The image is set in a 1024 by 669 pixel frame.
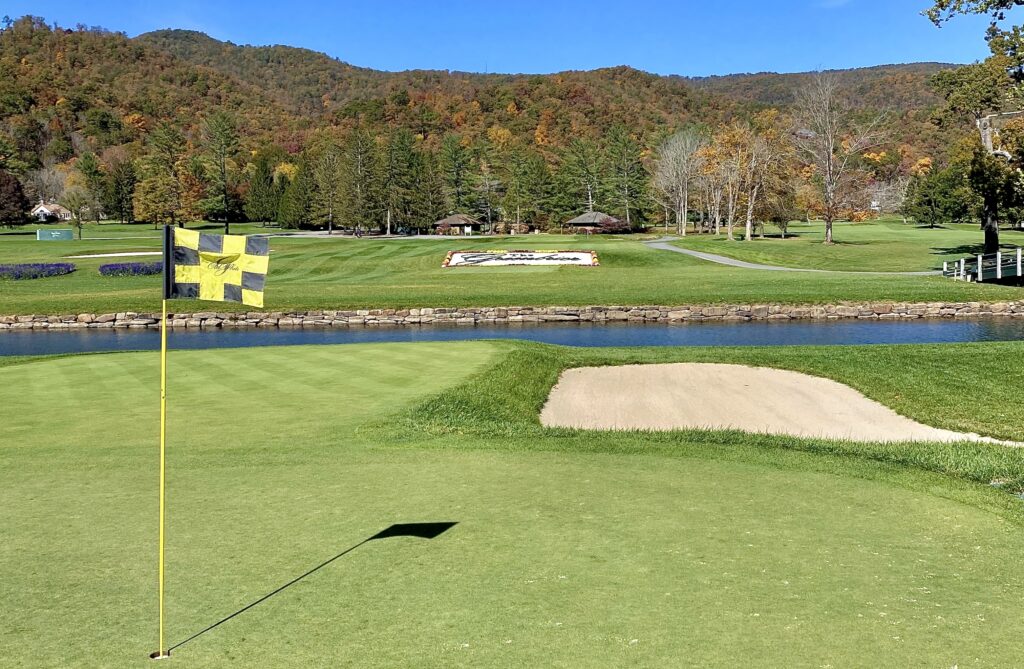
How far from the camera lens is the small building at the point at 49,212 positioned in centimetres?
13038

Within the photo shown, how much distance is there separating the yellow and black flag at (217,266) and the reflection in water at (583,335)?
24670 millimetres

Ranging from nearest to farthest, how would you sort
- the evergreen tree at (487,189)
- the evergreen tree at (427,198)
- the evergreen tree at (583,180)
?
the evergreen tree at (427,198), the evergreen tree at (583,180), the evergreen tree at (487,189)

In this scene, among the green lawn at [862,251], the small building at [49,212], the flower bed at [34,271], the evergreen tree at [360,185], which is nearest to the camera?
the flower bed at [34,271]

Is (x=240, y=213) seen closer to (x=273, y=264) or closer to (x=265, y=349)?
(x=273, y=264)

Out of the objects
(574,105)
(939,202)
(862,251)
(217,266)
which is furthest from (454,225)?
(217,266)

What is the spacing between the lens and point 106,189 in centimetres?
12225

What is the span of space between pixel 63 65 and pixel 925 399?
207752mm

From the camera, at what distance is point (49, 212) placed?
437ft

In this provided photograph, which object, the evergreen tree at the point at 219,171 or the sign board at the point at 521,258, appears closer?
the sign board at the point at 521,258

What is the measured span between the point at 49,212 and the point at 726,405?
140387mm

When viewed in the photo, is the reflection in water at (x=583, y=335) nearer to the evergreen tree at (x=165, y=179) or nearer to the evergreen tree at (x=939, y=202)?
the evergreen tree at (x=165, y=179)

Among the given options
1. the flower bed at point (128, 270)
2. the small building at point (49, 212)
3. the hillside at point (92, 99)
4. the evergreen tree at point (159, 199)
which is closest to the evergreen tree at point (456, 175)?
the evergreen tree at point (159, 199)

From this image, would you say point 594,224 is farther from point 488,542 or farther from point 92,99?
point 92,99

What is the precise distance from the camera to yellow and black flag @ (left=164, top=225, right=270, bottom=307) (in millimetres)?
6316
